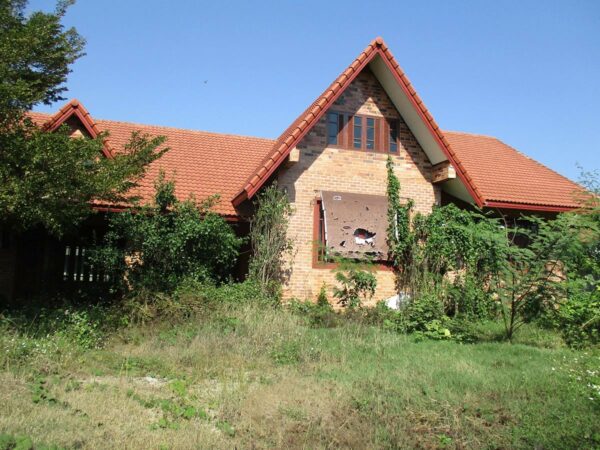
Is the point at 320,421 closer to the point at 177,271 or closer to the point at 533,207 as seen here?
the point at 177,271

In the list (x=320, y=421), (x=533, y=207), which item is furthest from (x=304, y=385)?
(x=533, y=207)

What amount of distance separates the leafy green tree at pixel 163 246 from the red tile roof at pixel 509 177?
→ 24.5 ft

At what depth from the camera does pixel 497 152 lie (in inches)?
804

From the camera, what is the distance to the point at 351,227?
1390 cm

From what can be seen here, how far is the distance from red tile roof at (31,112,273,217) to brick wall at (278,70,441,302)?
1780 millimetres

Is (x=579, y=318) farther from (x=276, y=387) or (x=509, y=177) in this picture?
(x=509, y=177)

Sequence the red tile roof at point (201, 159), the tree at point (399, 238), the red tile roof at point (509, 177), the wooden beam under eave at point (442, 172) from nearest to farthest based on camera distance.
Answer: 1. the tree at point (399, 238)
2. the wooden beam under eave at point (442, 172)
3. the red tile roof at point (201, 159)
4. the red tile roof at point (509, 177)

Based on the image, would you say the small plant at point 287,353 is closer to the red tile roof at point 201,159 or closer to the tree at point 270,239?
the tree at point 270,239

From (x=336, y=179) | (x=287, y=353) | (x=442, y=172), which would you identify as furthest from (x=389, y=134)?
(x=287, y=353)

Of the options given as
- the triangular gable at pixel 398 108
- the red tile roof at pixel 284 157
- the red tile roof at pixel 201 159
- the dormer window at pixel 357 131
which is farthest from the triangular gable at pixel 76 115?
the dormer window at pixel 357 131

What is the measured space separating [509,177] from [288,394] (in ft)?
44.2

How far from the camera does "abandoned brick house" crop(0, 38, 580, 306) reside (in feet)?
44.8

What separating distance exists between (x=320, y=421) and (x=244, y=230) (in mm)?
8864

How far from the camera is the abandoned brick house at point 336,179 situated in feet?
44.8
